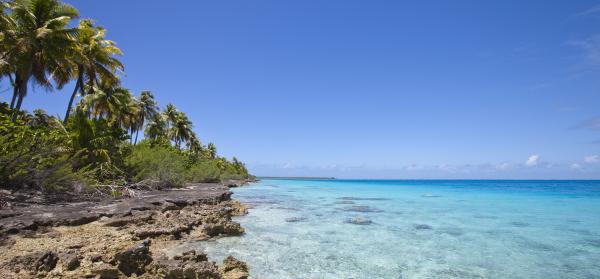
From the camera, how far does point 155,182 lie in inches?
808

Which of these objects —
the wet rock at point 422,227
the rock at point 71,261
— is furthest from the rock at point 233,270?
the wet rock at point 422,227

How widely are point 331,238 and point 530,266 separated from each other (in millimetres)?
5154

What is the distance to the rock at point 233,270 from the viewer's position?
6.11 metres

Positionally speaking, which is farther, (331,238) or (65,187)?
(65,187)

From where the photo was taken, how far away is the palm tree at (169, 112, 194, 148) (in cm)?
5256

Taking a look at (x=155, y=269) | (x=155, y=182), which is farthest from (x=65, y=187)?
(x=155, y=269)

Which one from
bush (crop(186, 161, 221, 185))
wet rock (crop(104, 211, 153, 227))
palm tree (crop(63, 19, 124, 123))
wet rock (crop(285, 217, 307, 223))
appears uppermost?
palm tree (crop(63, 19, 124, 123))

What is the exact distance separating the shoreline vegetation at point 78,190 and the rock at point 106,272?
0.06ft

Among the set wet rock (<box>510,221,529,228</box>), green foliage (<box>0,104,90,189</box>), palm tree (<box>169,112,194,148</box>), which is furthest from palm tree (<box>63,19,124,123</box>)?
palm tree (<box>169,112,194,148</box>)

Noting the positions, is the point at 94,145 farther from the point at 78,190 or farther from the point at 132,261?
the point at 132,261

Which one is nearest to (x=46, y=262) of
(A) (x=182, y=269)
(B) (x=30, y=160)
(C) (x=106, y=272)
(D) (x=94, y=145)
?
(C) (x=106, y=272)

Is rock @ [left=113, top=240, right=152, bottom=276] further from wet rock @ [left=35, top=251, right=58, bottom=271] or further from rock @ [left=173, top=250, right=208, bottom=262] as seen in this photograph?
wet rock @ [left=35, top=251, right=58, bottom=271]

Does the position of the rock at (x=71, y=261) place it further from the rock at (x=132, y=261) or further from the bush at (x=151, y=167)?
the bush at (x=151, y=167)

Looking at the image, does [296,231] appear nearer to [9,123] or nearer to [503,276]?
[503,276]
